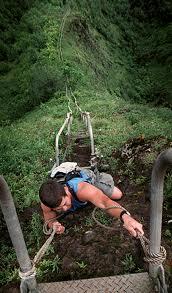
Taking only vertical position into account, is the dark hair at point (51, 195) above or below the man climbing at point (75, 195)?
above

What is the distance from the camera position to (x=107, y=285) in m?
4.31

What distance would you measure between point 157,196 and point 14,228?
4.00ft

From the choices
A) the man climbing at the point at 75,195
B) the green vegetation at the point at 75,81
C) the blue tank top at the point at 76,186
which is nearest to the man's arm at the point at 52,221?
the man climbing at the point at 75,195

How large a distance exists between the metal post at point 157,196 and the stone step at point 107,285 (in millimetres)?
235

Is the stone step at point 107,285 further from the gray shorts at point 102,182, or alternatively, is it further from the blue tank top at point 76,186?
the gray shorts at point 102,182

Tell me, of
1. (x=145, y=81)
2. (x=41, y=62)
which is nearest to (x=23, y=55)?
(x=41, y=62)

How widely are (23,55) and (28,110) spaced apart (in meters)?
4.81

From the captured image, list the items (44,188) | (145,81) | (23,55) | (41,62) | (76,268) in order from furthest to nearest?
(145,81) → (23,55) → (41,62) → (76,268) → (44,188)

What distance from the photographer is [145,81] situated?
22391 mm

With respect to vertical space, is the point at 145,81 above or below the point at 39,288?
below

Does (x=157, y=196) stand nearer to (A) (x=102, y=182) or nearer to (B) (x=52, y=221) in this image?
(B) (x=52, y=221)

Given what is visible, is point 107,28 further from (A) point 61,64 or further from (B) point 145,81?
(A) point 61,64

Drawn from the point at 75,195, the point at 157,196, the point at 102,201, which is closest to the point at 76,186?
the point at 75,195

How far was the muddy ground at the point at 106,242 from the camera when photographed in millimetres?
4629
